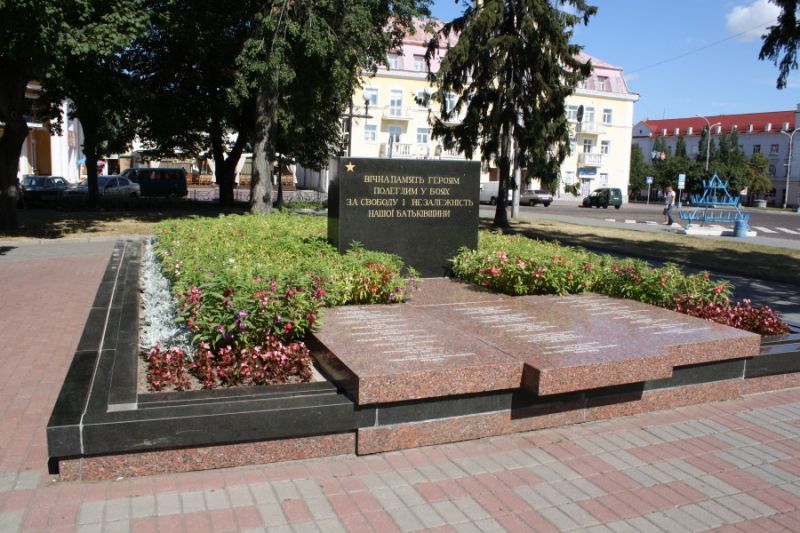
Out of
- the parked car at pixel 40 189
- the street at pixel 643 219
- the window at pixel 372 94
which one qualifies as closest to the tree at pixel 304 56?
the parked car at pixel 40 189

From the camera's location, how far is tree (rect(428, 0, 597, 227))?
2248 centimetres

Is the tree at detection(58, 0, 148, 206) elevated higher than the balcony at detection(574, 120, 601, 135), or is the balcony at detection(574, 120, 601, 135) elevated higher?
the balcony at detection(574, 120, 601, 135)

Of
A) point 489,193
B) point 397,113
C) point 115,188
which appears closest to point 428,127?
point 397,113

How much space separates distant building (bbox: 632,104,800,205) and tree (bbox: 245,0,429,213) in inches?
2444

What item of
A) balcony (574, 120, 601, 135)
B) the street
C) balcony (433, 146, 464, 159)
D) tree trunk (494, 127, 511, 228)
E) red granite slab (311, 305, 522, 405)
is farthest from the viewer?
balcony (574, 120, 601, 135)

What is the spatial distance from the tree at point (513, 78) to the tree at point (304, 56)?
2.21m

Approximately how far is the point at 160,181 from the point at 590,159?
3949 cm

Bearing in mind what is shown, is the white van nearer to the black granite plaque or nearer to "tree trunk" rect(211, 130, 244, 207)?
"tree trunk" rect(211, 130, 244, 207)

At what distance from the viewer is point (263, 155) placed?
2217 cm

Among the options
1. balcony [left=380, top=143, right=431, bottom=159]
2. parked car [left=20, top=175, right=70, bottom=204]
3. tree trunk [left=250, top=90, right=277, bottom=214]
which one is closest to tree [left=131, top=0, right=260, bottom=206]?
tree trunk [left=250, top=90, right=277, bottom=214]

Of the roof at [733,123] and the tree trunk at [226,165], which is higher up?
the roof at [733,123]

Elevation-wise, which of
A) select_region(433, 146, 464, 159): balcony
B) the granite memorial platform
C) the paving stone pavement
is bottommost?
the paving stone pavement

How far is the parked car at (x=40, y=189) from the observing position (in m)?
29.9

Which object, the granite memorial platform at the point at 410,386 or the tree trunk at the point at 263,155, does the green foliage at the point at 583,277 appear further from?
the tree trunk at the point at 263,155
